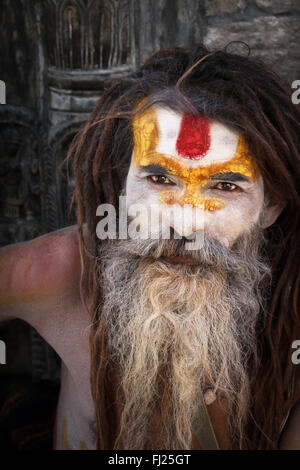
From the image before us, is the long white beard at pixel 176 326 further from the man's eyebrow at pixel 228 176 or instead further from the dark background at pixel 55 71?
the dark background at pixel 55 71

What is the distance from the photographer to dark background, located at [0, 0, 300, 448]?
1918 mm

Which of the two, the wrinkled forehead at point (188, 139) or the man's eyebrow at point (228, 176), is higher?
the wrinkled forehead at point (188, 139)

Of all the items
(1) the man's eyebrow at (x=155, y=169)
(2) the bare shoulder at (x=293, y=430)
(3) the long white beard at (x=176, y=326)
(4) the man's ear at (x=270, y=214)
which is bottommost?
(2) the bare shoulder at (x=293, y=430)

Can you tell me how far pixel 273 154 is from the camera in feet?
4.90

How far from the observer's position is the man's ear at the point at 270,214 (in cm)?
163

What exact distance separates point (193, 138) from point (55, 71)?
864mm

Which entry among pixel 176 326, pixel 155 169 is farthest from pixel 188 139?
pixel 176 326

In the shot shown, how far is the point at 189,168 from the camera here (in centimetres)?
147

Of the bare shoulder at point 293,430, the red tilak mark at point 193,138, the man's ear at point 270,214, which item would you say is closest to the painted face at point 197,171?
the red tilak mark at point 193,138

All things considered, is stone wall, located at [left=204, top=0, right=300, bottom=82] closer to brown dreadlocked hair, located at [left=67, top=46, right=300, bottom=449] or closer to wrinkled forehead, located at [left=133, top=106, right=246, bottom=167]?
brown dreadlocked hair, located at [left=67, top=46, right=300, bottom=449]

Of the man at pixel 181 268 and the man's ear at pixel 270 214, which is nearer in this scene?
the man at pixel 181 268

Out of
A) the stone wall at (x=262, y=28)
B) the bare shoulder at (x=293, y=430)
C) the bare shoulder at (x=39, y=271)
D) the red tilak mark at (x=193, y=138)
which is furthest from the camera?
the stone wall at (x=262, y=28)
